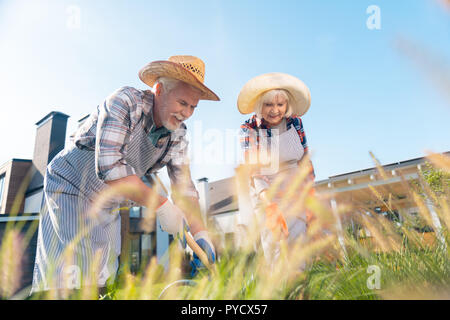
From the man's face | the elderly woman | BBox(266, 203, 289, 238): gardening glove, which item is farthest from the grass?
the man's face

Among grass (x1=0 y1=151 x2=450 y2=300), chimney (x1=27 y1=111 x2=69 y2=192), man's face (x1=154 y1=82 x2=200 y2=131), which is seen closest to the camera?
grass (x1=0 y1=151 x2=450 y2=300)

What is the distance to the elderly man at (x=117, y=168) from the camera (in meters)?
1.71

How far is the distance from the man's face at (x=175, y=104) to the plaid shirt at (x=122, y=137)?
8cm

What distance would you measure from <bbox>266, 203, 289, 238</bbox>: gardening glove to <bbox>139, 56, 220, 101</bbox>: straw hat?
1.03 m

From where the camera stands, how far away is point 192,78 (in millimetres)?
2107

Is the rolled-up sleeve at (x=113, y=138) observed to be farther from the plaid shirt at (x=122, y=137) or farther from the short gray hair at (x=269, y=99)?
the short gray hair at (x=269, y=99)

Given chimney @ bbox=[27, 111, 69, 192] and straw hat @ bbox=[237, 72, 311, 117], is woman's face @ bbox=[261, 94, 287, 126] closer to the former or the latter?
straw hat @ bbox=[237, 72, 311, 117]

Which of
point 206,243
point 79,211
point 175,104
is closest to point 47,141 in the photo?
point 79,211

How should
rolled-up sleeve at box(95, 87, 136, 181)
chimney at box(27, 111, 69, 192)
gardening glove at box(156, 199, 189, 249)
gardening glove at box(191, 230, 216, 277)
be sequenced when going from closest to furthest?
rolled-up sleeve at box(95, 87, 136, 181)
gardening glove at box(156, 199, 189, 249)
gardening glove at box(191, 230, 216, 277)
chimney at box(27, 111, 69, 192)

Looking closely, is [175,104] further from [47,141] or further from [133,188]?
[47,141]

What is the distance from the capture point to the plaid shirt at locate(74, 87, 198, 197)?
1.70 metres

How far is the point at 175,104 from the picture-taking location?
2.15 m

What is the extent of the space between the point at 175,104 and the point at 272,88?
951mm
